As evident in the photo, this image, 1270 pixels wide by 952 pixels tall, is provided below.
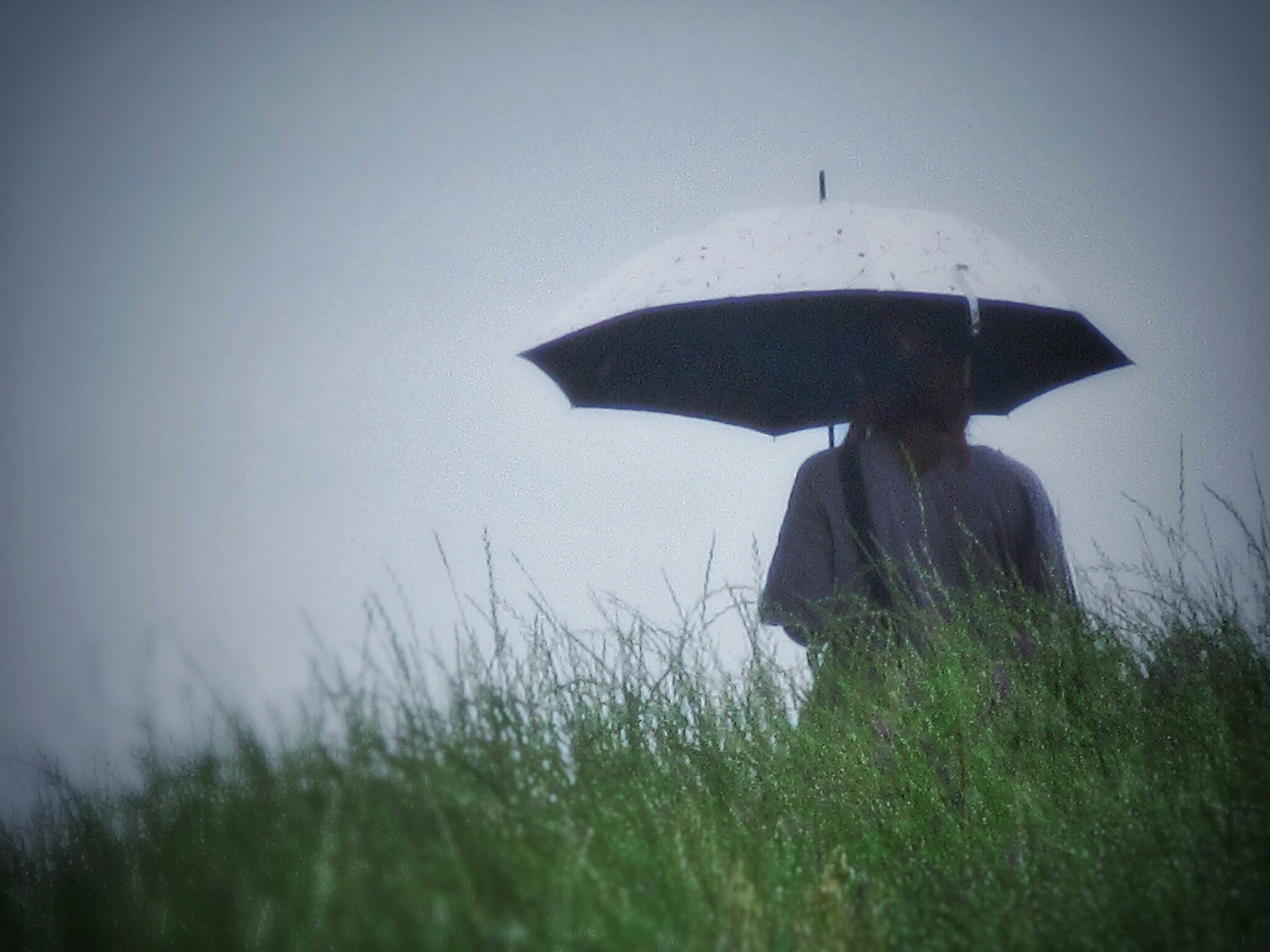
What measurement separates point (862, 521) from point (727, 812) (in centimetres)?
118

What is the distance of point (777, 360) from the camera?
4258mm

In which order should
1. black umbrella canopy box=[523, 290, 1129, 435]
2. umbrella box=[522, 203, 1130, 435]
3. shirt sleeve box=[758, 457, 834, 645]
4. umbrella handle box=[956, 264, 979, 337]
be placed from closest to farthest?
umbrella handle box=[956, 264, 979, 337] → umbrella box=[522, 203, 1130, 435] → shirt sleeve box=[758, 457, 834, 645] → black umbrella canopy box=[523, 290, 1129, 435]

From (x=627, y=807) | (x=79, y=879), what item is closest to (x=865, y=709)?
(x=627, y=807)

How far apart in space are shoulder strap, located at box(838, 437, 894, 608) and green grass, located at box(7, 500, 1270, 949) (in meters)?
0.24

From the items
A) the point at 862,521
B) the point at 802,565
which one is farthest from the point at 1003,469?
the point at 802,565

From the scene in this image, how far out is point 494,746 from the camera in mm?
1850

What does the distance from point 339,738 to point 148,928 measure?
41cm

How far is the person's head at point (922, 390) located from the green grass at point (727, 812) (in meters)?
0.65

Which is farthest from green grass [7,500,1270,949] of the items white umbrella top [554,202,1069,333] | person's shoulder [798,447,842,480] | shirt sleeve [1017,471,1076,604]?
white umbrella top [554,202,1069,333]

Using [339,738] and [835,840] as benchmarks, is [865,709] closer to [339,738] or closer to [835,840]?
[835,840]

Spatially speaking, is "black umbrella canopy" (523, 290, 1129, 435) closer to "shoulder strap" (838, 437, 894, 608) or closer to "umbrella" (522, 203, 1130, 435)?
"umbrella" (522, 203, 1130, 435)

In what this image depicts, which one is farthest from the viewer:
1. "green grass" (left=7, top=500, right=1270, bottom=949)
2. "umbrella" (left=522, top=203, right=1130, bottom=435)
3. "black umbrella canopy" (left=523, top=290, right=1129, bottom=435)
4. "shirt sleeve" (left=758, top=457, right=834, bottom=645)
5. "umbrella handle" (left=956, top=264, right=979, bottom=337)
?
"black umbrella canopy" (left=523, top=290, right=1129, bottom=435)

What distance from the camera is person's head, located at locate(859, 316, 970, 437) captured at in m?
3.41

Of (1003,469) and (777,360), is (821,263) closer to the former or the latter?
(1003,469)
